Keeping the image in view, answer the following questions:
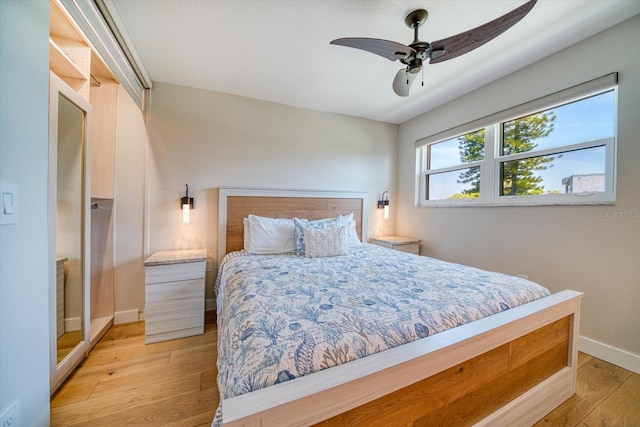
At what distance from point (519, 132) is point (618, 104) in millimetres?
654

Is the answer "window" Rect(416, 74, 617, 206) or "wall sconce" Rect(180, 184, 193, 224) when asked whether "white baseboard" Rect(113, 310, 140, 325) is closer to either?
"wall sconce" Rect(180, 184, 193, 224)

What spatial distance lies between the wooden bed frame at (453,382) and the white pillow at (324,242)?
1342 millimetres

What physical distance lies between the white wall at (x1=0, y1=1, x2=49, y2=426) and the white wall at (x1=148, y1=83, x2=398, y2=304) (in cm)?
143

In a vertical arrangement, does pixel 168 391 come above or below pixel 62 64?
below

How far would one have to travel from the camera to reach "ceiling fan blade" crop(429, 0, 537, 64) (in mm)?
1202

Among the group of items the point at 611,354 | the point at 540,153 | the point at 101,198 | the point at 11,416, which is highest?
the point at 540,153

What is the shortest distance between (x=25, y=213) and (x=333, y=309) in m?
1.36

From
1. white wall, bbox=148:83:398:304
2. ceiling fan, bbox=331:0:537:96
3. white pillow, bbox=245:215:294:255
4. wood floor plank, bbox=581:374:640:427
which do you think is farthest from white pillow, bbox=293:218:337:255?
wood floor plank, bbox=581:374:640:427

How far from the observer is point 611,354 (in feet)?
5.64

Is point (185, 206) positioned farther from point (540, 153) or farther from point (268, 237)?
point (540, 153)

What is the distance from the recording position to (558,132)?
206 centimetres

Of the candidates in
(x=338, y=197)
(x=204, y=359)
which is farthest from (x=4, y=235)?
(x=338, y=197)

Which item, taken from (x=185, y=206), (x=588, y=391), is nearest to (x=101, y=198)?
(x=185, y=206)

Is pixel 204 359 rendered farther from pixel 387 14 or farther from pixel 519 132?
pixel 519 132
